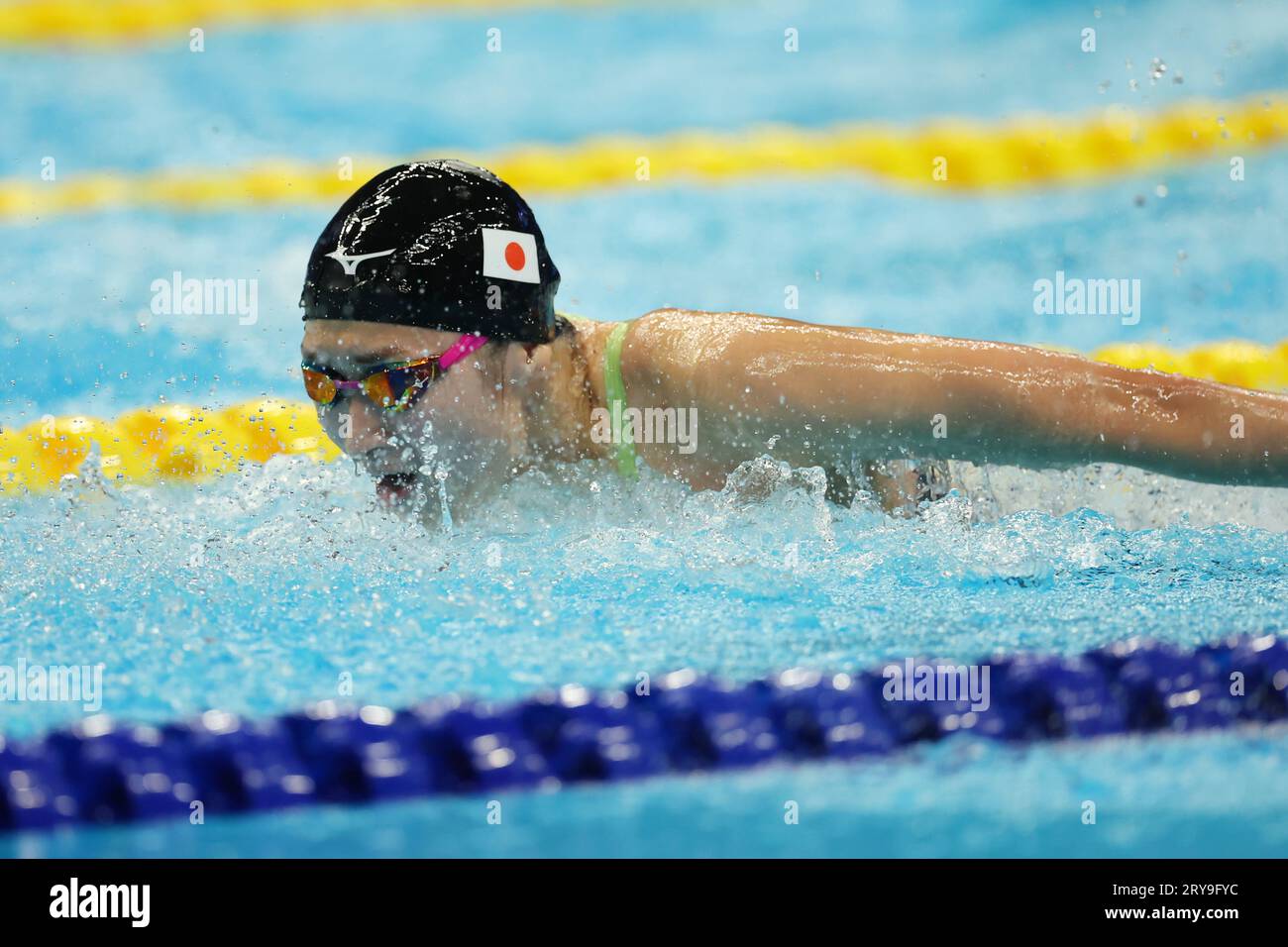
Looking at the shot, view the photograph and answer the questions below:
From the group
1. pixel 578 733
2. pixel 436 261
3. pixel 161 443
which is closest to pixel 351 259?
pixel 436 261

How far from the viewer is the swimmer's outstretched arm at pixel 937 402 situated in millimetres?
1910

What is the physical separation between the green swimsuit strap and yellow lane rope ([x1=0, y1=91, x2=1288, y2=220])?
11.1ft

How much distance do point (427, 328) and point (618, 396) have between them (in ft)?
1.09

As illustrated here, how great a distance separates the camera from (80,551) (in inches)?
93.0

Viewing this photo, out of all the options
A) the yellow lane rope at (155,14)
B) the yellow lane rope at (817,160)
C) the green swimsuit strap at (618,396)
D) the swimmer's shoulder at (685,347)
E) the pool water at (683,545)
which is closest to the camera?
the pool water at (683,545)

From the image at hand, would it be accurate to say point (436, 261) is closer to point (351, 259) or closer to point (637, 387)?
point (351, 259)

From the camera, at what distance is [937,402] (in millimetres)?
1974

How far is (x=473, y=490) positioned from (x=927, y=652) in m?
0.84

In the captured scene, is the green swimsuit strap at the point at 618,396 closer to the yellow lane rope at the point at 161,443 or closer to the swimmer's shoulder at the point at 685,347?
the swimmer's shoulder at the point at 685,347

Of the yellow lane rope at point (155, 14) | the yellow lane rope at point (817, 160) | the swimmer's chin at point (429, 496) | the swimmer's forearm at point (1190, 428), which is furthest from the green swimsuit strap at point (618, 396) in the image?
the yellow lane rope at point (155, 14)

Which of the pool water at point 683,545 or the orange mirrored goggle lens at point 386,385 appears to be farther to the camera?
the orange mirrored goggle lens at point 386,385

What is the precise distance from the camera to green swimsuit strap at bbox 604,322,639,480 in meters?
2.18

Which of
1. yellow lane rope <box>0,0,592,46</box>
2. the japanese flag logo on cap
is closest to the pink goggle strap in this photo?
the japanese flag logo on cap
